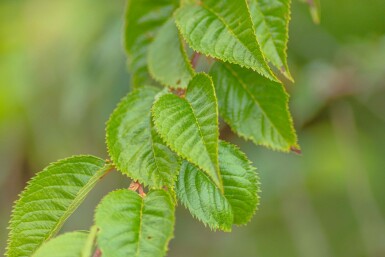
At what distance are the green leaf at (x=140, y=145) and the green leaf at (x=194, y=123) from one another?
5 centimetres

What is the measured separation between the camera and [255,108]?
98cm

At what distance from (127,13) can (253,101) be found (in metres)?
0.30

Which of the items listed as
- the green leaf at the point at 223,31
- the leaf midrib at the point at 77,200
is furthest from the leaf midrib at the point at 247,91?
the leaf midrib at the point at 77,200

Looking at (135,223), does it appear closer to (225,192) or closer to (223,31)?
(225,192)

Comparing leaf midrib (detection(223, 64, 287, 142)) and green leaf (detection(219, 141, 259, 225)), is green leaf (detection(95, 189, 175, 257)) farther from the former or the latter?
leaf midrib (detection(223, 64, 287, 142))

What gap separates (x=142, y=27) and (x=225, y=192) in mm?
403

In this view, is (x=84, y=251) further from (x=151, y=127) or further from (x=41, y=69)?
(x=41, y=69)

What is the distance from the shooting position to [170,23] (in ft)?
3.51

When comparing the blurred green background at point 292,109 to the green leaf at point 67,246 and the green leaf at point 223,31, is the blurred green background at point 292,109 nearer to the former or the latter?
the green leaf at point 223,31

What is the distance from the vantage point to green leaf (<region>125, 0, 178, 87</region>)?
3.60 feet

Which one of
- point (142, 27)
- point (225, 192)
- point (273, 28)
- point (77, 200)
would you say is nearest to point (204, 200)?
point (225, 192)

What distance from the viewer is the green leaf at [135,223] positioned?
687 mm

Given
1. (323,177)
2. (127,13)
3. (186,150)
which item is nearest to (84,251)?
(186,150)

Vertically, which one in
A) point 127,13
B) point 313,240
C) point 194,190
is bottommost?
point 313,240
